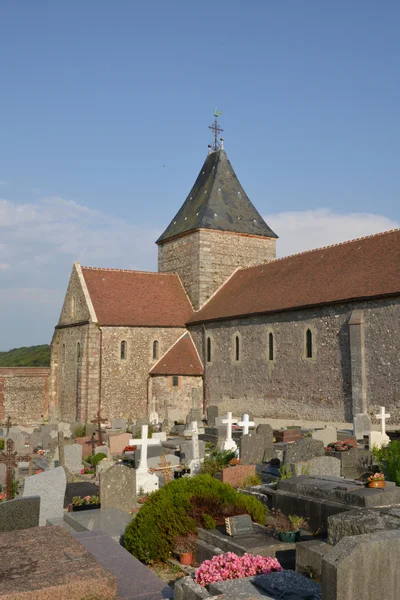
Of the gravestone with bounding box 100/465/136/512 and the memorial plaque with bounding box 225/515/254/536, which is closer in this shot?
the memorial plaque with bounding box 225/515/254/536

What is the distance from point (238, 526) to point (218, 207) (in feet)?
84.0

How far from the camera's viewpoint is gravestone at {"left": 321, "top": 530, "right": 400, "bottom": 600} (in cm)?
377

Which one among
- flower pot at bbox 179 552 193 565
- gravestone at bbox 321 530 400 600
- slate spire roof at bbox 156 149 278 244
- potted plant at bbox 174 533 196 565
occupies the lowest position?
flower pot at bbox 179 552 193 565

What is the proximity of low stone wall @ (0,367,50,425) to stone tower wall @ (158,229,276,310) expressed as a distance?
8.98 m

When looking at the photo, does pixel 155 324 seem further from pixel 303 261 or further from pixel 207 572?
pixel 207 572

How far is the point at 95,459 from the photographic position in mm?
14797

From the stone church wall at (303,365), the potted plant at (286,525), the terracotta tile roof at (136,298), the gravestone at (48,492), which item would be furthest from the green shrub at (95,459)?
Answer: the terracotta tile roof at (136,298)

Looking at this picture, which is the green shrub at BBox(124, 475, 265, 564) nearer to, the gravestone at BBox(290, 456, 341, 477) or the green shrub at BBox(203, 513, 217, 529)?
the green shrub at BBox(203, 513, 217, 529)

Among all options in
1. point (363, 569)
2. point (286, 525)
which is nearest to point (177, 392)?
point (286, 525)

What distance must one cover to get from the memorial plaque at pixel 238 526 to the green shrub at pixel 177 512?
0.45m

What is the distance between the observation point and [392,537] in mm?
3955

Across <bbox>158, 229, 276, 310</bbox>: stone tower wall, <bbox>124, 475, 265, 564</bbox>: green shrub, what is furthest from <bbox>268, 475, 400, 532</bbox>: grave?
<bbox>158, 229, 276, 310</bbox>: stone tower wall

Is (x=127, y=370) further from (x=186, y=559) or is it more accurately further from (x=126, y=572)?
(x=126, y=572)

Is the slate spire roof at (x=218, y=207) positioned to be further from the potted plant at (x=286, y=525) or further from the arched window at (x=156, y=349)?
the potted plant at (x=286, y=525)
